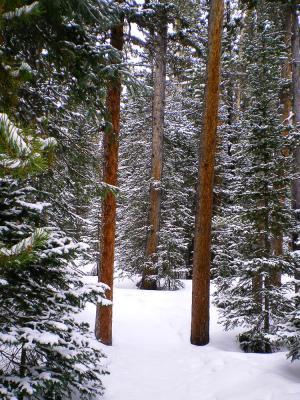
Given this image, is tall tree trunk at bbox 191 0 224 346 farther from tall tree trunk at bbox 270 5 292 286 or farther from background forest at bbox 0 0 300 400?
tall tree trunk at bbox 270 5 292 286

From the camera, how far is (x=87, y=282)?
458cm

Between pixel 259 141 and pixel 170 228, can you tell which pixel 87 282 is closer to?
pixel 259 141

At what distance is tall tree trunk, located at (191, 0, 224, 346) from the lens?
341 inches

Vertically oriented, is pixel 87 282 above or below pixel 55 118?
below

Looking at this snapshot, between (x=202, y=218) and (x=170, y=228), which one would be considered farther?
(x=170, y=228)

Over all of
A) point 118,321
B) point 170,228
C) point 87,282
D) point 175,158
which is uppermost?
point 175,158

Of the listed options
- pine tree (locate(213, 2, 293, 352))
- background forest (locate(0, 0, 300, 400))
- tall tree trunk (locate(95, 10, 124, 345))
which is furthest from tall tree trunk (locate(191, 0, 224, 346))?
tall tree trunk (locate(95, 10, 124, 345))

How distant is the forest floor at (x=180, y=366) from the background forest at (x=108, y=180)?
0.53 m

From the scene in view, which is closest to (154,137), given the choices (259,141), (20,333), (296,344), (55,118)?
(259,141)

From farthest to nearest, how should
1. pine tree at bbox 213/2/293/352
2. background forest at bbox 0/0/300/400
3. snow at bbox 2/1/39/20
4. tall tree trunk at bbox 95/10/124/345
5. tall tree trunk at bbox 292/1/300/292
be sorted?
tall tree trunk at bbox 292/1/300/292 < pine tree at bbox 213/2/293/352 < tall tree trunk at bbox 95/10/124/345 < background forest at bbox 0/0/300/400 < snow at bbox 2/1/39/20

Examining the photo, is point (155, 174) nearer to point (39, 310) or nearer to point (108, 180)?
point (108, 180)

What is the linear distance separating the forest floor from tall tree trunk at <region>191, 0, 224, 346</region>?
71 centimetres

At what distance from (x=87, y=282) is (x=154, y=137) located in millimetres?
11337

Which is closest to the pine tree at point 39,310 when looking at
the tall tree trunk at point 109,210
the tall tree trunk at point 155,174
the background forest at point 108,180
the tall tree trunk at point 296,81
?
the background forest at point 108,180
